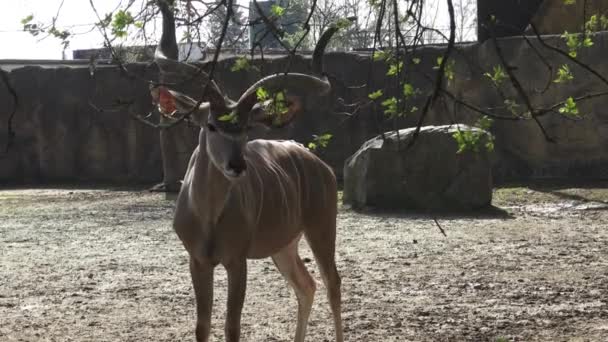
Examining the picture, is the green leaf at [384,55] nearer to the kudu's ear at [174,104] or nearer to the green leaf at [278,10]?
the green leaf at [278,10]

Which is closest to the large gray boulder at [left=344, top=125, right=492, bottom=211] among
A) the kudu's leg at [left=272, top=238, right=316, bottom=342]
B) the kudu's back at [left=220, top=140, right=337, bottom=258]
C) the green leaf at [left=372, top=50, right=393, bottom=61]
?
the kudu's back at [left=220, top=140, right=337, bottom=258]

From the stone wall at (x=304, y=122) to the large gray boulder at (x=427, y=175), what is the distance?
1.05 metres

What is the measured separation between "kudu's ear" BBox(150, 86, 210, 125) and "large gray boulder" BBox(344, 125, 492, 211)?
528 cm

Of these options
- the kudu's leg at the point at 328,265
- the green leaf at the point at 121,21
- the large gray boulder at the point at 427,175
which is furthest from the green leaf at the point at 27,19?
the large gray boulder at the point at 427,175

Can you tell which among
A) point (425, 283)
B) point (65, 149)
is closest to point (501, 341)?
point (425, 283)

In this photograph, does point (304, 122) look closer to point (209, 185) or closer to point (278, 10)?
point (209, 185)

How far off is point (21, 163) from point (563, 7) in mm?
7729

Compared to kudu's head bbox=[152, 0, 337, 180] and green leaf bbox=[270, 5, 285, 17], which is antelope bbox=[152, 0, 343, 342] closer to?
kudu's head bbox=[152, 0, 337, 180]

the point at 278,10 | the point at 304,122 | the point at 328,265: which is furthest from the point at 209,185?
the point at 304,122

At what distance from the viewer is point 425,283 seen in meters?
6.57

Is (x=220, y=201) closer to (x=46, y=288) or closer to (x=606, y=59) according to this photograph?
(x=46, y=288)

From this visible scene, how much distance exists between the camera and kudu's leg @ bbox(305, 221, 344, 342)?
5.01 metres

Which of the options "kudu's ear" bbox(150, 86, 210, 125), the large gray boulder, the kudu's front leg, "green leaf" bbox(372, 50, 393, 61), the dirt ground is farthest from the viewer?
the large gray boulder

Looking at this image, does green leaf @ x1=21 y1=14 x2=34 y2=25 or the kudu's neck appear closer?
green leaf @ x1=21 y1=14 x2=34 y2=25
